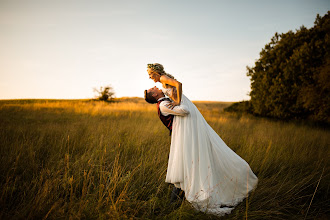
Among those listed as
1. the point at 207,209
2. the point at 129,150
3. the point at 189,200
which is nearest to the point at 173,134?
the point at 189,200

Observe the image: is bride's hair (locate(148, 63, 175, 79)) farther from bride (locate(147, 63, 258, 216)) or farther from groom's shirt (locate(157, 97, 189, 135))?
groom's shirt (locate(157, 97, 189, 135))

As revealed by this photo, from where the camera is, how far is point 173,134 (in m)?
2.20

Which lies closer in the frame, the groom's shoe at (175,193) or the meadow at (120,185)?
the meadow at (120,185)

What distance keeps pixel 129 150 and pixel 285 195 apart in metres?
3.63

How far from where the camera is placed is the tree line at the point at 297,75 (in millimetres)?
9023

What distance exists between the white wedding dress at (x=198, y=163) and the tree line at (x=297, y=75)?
1022cm

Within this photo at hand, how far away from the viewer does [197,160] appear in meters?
2.11

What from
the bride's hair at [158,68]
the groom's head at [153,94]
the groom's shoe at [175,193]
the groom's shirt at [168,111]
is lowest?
the groom's shoe at [175,193]

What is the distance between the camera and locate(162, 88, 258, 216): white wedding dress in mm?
2068

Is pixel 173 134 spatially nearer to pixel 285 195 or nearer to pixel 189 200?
pixel 189 200

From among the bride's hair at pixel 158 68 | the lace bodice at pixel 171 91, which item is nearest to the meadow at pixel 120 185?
the lace bodice at pixel 171 91

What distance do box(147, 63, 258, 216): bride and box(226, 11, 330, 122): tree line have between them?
10191mm

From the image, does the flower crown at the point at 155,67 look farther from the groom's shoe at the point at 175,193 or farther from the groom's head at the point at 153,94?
the groom's shoe at the point at 175,193

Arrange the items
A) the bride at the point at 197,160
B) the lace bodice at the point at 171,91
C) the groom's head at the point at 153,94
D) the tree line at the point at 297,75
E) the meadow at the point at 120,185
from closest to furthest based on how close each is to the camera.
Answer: the meadow at the point at 120,185 → the bride at the point at 197,160 → the lace bodice at the point at 171,91 → the groom's head at the point at 153,94 → the tree line at the point at 297,75
